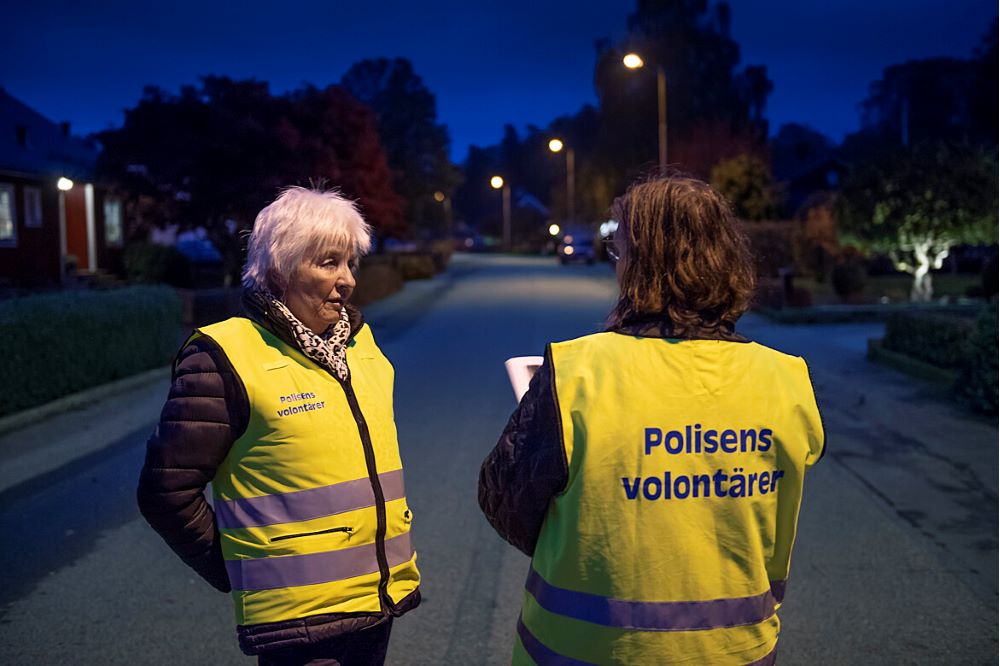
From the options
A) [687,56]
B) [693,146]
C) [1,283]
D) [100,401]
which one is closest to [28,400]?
[100,401]

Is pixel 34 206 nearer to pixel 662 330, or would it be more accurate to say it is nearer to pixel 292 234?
pixel 292 234

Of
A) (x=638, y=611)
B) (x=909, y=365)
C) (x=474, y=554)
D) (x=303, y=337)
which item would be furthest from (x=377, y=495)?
(x=909, y=365)

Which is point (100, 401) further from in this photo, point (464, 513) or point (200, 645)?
point (200, 645)

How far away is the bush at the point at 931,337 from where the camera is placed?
1213 centimetres

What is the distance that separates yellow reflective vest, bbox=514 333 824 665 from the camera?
204cm

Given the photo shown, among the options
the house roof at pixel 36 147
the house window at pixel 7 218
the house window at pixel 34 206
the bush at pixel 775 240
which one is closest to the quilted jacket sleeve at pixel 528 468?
the bush at pixel 775 240

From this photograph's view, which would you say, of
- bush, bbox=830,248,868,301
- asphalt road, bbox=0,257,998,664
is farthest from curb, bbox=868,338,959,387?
bush, bbox=830,248,868,301

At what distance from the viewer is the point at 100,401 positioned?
→ 11320 millimetres

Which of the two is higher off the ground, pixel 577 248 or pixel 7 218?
pixel 7 218

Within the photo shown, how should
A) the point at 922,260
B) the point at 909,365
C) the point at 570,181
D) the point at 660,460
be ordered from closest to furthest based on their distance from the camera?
1. the point at 660,460
2. the point at 909,365
3. the point at 922,260
4. the point at 570,181

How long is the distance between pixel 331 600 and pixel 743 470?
1.06 m

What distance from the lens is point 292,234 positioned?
2.67 meters

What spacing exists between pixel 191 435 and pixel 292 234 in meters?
0.58

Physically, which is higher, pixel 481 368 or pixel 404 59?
pixel 404 59
